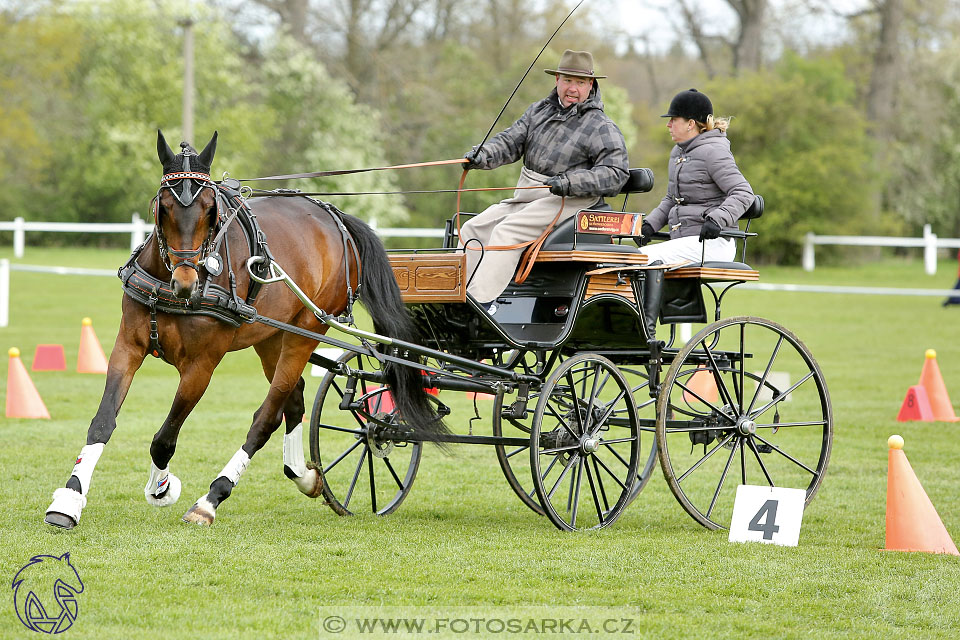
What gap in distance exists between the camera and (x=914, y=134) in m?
42.0

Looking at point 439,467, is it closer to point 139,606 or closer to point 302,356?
point 302,356

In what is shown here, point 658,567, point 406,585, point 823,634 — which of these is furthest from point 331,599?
point 823,634

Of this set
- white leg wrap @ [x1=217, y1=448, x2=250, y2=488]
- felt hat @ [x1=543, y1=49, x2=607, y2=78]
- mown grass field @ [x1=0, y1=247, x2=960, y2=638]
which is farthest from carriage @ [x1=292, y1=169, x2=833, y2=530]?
felt hat @ [x1=543, y1=49, x2=607, y2=78]

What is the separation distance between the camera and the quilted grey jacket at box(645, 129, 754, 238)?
255 inches

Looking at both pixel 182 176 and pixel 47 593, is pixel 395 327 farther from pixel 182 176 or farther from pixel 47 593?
pixel 47 593

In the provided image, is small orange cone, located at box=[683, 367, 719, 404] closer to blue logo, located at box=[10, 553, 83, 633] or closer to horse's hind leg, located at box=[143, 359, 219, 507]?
horse's hind leg, located at box=[143, 359, 219, 507]

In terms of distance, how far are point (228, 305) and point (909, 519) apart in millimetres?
3288

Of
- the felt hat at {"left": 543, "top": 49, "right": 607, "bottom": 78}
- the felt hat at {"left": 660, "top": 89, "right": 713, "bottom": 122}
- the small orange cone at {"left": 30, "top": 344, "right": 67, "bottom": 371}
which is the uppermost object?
the felt hat at {"left": 543, "top": 49, "right": 607, "bottom": 78}

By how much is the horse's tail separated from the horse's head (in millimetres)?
1149

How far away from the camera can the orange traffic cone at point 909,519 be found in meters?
5.49

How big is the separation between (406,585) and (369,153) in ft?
102

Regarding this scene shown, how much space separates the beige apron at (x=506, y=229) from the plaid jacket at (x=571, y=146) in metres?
0.12

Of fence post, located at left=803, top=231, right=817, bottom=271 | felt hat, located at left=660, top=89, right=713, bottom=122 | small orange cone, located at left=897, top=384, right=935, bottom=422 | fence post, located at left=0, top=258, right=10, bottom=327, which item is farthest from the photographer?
fence post, located at left=803, top=231, right=817, bottom=271

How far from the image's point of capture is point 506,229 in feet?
20.3
